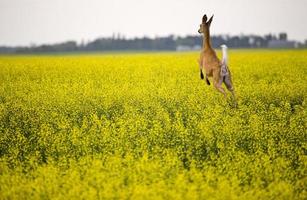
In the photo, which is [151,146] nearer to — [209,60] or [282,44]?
[209,60]

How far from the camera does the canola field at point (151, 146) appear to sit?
6.62m

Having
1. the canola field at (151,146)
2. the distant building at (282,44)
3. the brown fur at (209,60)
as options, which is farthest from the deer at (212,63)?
the distant building at (282,44)

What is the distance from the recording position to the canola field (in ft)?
21.7

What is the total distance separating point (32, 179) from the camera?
7266 mm

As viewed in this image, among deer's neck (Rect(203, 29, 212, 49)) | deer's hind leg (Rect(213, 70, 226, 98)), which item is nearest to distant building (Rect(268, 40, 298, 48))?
deer's neck (Rect(203, 29, 212, 49))

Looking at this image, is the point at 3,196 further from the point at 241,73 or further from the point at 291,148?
the point at 241,73

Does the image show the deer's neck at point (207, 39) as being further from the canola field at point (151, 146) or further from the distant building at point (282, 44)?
the distant building at point (282, 44)

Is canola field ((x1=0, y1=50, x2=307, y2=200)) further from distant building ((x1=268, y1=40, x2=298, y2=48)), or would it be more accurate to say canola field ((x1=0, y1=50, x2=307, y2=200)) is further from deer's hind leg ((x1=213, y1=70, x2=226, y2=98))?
distant building ((x1=268, y1=40, x2=298, y2=48))

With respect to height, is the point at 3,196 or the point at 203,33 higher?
the point at 203,33

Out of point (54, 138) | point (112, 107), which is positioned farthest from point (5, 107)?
point (54, 138)

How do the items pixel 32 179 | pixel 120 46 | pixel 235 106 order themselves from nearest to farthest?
pixel 32 179 → pixel 235 106 → pixel 120 46

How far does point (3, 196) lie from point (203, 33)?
273 inches

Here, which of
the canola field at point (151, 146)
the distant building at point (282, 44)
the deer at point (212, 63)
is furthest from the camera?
the distant building at point (282, 44)

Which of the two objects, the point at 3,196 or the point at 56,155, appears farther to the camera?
the point at 56,155
